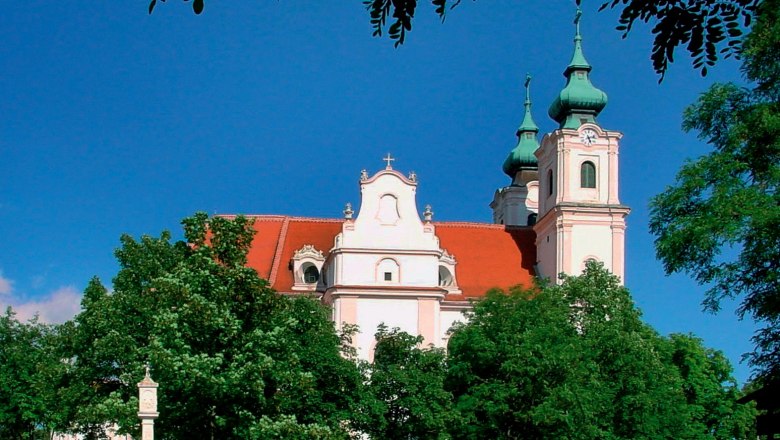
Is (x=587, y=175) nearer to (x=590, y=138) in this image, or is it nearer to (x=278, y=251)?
(x=590, y=138)

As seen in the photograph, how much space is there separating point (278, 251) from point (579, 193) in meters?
14.1

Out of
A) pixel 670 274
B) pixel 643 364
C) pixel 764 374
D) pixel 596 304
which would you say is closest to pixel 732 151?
pixel 670 274

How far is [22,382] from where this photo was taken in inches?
1727

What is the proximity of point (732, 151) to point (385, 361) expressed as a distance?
18.7 meters

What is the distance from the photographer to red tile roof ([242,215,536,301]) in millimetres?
52781

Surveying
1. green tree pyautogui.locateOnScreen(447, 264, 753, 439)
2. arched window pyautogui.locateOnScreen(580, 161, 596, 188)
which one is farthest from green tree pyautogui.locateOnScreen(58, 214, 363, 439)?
arched window pyautogui.locateOnScreen(580, 161, 596, 188)

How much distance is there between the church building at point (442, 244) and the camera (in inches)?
1945

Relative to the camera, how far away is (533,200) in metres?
64.6

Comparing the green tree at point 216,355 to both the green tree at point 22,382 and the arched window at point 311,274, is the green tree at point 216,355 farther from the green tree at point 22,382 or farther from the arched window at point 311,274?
the arched window at point 311,274

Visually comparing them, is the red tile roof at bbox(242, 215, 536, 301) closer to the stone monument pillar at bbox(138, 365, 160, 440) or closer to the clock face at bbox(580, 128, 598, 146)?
the clock face at bbox(580, 128, 598, 146)

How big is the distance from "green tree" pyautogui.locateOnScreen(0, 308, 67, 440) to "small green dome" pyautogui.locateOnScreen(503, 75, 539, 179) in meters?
31.3

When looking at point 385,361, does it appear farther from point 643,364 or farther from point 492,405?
point 643,364

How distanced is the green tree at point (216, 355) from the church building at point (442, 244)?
14.2m

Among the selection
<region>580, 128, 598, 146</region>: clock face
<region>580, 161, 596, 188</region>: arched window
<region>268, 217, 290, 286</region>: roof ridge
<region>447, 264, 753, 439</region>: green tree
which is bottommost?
<region>447, 264, 753, 439</region>: green tree
